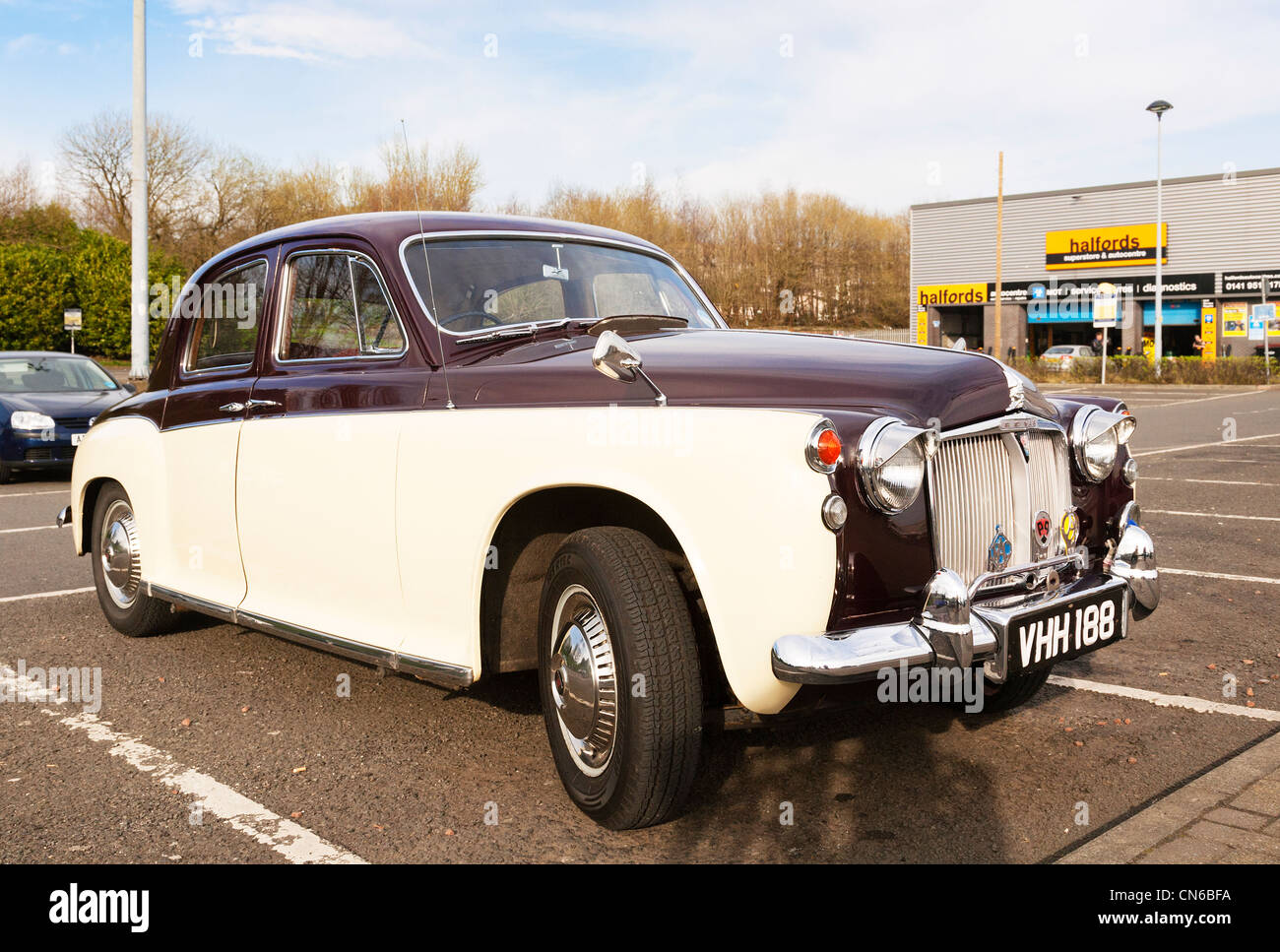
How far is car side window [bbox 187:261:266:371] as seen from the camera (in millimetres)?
4785

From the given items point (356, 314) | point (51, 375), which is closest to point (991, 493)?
point (356, 314)

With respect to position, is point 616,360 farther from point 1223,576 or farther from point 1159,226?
point 1159,226

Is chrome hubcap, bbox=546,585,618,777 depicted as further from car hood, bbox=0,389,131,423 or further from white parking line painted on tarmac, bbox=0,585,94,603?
car hood, bbox=0,389,131,423

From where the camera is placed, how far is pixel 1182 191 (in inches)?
1781

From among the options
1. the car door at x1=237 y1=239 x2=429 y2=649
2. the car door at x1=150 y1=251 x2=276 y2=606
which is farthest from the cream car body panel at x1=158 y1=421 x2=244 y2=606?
the car door at x1=237 y1=239 x2=429 y2=649

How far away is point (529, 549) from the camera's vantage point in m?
3.79

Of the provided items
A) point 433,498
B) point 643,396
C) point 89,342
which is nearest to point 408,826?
point 433,498

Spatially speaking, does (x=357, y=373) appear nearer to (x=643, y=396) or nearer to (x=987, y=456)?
(x=643, y=396)

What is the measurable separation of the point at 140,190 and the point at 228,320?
49.3 ft

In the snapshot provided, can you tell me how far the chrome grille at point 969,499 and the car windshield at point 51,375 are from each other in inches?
500

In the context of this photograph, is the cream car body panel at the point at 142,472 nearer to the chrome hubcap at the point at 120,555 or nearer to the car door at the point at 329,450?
the chrome hubcap at the point at 120,555

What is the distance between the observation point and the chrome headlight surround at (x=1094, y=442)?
12.7ft

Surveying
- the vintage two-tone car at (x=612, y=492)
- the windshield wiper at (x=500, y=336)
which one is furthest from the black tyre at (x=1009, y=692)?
the windshield wiper at (x=500, y=336)

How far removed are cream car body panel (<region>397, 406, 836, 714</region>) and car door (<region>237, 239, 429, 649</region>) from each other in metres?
0.26
